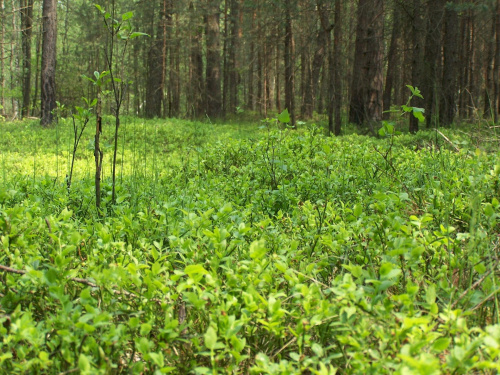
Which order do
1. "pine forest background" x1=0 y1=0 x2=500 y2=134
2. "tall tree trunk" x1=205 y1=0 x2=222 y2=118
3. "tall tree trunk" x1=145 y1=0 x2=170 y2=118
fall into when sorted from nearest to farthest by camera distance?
1. "pine forest background" x1=0 y1=0 x2=500 y2=134
2. "tall tree trunk" x1=205 y1=0 x2=222 y2=118
3. "tall tree trunk" x1=145 y1=0 x2=170 y2=118

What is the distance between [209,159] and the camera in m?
5.55

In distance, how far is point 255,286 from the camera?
1.79m

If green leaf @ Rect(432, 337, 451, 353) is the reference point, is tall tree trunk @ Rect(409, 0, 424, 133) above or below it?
above

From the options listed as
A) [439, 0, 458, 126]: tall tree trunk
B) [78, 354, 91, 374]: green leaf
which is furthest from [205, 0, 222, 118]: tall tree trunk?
[78, 354, 91, 374]: green leaf

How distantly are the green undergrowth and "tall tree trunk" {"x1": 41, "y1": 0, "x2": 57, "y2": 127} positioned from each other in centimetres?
978

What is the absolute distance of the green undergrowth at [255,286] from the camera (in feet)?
4.50

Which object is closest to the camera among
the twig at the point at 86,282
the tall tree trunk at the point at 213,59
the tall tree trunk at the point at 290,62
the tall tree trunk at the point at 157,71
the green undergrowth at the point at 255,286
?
the green undergrowth at the point at 255,286

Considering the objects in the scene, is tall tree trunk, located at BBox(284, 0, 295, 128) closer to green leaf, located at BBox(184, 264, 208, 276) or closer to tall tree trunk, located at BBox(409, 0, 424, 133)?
tall tree trunk, located at BBox(409, 0, 424, 133)

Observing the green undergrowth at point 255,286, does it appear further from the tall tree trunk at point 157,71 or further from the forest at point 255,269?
the tall tree trunk at point 157,71

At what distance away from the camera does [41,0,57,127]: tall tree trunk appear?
12320 mm

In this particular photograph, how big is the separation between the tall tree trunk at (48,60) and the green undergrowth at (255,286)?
Answer: 385 inches

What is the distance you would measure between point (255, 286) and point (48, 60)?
13200 millimetres

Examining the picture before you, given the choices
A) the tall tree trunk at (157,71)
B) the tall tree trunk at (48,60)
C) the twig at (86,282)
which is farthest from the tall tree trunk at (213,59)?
the twig at (86,282)

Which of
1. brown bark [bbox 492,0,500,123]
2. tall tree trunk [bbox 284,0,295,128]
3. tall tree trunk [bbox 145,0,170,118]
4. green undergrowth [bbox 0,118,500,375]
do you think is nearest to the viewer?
green undergrowth [bbox 0,118,500,375]
